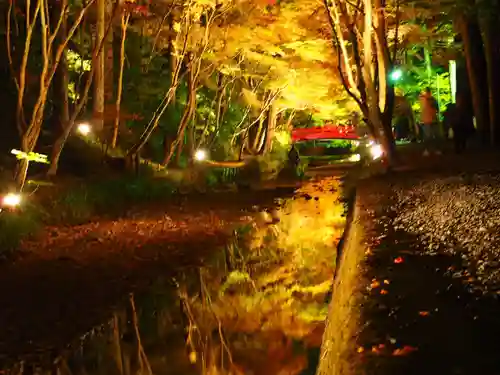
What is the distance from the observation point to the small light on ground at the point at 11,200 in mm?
11620

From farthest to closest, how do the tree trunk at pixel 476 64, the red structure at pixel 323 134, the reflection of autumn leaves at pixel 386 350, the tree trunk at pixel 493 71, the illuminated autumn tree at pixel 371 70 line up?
the red structure at pixel 323 134, the tree trunk at pixel 476 64, the tree trunk at pixel 493 71, the illuminated autumn tree at pixel 371 70, the reflection of autumn leaves at pixel 386 350

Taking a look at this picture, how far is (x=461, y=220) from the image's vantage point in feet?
26.8

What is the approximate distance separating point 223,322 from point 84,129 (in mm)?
14425

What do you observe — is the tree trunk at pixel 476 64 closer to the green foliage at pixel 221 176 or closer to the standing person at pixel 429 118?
the standing person at pixel 429 118

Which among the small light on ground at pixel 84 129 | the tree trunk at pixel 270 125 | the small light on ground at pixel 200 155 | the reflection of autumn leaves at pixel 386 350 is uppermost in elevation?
the tree trunk at pixel 270 125

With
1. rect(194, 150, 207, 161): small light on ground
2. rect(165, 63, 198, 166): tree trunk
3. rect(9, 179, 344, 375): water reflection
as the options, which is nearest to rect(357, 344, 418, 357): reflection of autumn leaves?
rect(9, 179, 344, 375): water reflection

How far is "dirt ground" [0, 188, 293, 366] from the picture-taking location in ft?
20.3

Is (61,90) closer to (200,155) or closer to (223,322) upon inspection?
(200,155)

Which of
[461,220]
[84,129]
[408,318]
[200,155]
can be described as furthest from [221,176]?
[408,318]

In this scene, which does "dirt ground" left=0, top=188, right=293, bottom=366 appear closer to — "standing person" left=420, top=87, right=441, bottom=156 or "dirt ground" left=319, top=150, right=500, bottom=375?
"dirt ground" left=319, top=150, right=500, bottom=375

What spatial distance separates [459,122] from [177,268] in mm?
12128

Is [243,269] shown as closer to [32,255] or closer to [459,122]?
[32,255]

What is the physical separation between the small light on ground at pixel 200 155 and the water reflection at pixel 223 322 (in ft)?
51.8

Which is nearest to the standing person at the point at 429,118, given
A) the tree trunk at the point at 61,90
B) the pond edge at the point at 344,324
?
the tree trunk at the point at 61,90
